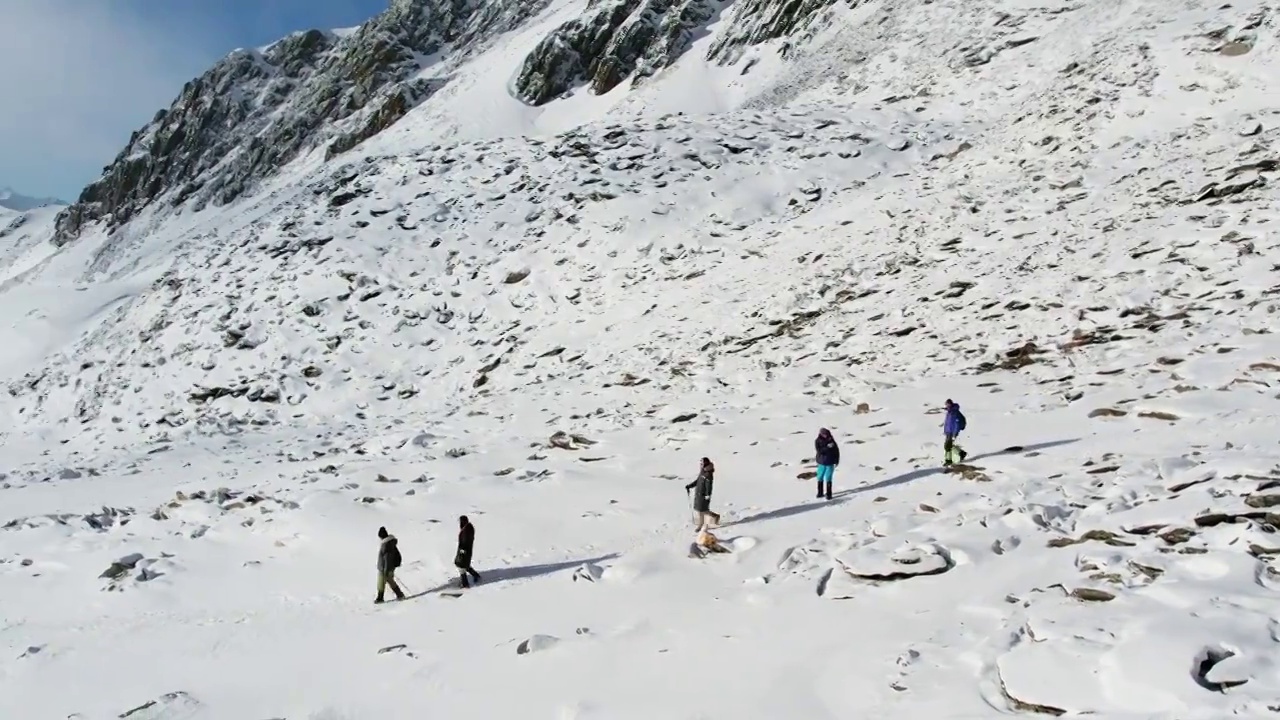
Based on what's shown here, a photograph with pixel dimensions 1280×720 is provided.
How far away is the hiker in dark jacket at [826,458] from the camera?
11.8m

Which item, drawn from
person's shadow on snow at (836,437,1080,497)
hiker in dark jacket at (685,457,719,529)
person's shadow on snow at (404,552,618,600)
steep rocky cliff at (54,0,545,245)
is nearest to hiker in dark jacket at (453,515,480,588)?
person's shadow on snow at (404,552,618,600)

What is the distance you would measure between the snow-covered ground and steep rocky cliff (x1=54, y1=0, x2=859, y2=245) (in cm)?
2441

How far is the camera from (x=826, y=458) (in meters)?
11.9

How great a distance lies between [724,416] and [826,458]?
18.0 feet

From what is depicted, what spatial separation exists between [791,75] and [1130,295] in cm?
3316

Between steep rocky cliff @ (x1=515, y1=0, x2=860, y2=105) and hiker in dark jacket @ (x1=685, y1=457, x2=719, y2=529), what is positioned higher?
steep rocky cliff @ (x1=515, y1=0, x2=860, y2=105)

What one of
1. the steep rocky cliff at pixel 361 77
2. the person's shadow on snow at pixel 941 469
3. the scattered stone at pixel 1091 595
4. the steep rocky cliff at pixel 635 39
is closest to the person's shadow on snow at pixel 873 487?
the person's shadow on snow at pixel 941 469

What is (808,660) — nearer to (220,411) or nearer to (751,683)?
(751,683)

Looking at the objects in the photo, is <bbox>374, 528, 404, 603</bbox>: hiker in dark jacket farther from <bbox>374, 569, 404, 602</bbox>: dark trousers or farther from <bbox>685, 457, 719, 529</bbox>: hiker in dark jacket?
<bbox>685, 457, 719, 529</bbox>: hiker in dark jacket

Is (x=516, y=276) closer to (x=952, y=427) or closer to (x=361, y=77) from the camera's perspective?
(x=952, y=427)

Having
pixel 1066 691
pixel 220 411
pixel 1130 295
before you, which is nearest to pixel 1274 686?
pixel 1066 691

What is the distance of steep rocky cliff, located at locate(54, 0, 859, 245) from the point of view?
6172cm

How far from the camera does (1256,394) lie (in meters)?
12.0

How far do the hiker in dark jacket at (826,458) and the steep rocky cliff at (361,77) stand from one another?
147ft
